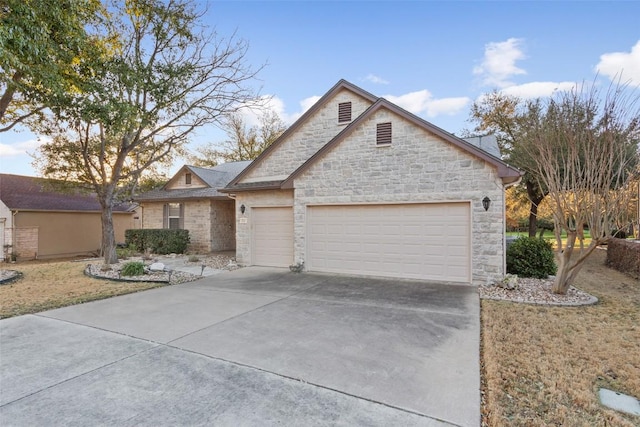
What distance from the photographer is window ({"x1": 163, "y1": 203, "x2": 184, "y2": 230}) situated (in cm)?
1694

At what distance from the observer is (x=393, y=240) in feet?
31.2

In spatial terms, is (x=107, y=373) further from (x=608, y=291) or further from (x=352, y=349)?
(x=608, y=291)

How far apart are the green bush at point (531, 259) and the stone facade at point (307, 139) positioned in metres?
6.82

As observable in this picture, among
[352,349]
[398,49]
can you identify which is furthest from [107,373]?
[398,49]

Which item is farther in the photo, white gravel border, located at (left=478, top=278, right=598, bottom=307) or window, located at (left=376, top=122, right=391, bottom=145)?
window, located at (left=376, top=122, right=391, bottom=145)

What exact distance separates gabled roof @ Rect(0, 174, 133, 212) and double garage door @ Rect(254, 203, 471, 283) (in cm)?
1393

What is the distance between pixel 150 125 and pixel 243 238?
5.19 m

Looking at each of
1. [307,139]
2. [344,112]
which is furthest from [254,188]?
[344,112]

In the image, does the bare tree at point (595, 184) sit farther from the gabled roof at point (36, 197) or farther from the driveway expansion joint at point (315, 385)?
the gabled roof at point (36, 197)

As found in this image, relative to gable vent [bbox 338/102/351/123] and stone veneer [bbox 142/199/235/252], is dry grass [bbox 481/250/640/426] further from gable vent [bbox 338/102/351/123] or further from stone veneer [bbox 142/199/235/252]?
stone veneer [bbox 142/199/235/252]

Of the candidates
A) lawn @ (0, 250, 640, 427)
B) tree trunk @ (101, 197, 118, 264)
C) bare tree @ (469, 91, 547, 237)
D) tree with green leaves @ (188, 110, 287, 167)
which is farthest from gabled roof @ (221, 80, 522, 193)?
tree with green leaves @ (188, 110, 287, 167)

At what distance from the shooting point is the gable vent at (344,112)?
472 inches

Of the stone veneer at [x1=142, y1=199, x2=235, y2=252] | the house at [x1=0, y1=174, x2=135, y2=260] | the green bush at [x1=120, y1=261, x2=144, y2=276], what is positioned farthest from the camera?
the house at [x1=0, y1=174, x2=135, y2=260]

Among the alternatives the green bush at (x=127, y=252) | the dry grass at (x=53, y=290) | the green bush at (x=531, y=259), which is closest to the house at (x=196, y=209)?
the green bush at (x=127, y=252)
